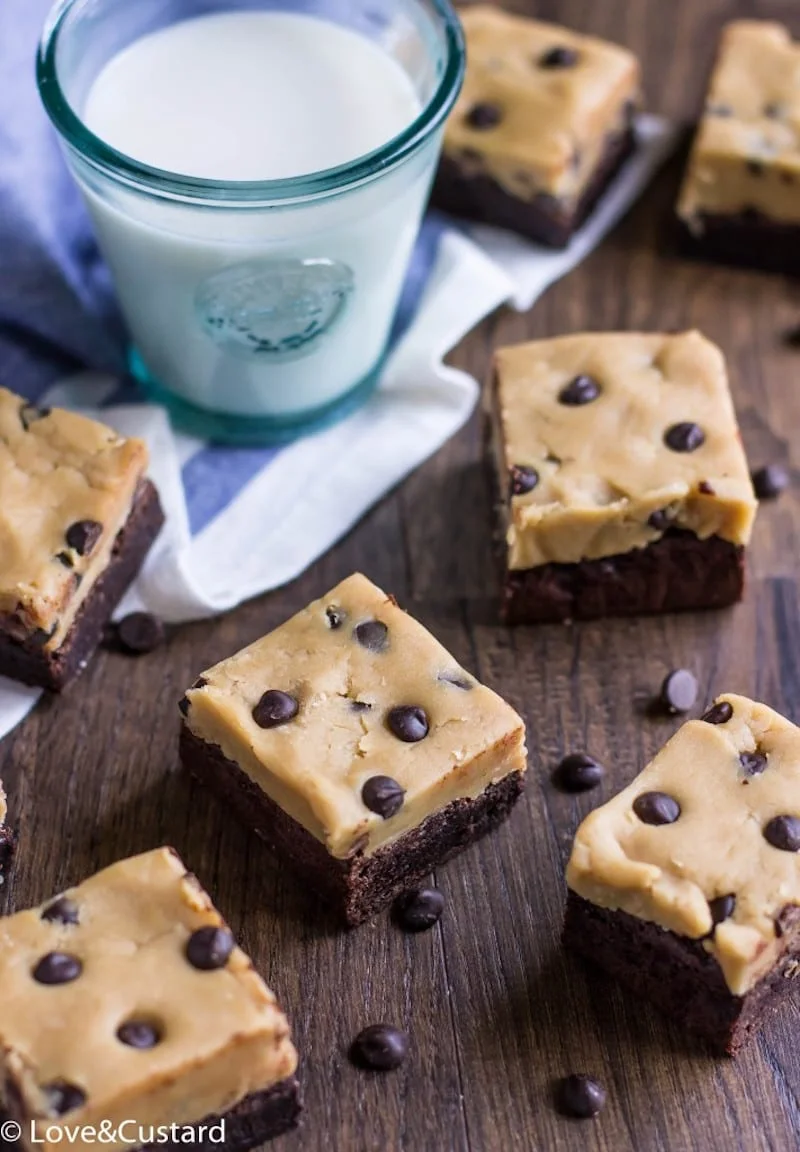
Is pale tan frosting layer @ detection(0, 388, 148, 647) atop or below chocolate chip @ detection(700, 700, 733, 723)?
atop

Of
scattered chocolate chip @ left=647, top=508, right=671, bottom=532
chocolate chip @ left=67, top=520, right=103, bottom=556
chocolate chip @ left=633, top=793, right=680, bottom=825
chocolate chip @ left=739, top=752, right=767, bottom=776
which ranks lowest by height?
chocolate chip @ left=739, top=752, right=767, bottom=776

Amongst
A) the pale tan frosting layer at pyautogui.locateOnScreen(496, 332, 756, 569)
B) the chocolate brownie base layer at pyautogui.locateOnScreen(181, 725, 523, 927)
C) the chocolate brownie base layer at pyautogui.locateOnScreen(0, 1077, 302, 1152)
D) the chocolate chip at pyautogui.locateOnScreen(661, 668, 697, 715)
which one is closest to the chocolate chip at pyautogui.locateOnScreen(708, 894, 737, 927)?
the chocolate brownie base layer at pyautogui.locateOnScreen(181, 725, 523, 927)

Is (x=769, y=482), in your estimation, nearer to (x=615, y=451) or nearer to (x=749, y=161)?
(x=615, y=451)

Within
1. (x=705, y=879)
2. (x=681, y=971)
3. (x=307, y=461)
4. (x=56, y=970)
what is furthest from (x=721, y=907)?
(x=307, y=461)

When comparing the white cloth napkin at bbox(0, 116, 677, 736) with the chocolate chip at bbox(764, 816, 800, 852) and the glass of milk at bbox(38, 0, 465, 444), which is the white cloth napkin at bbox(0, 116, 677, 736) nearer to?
the glass of milk at bbox(38, 0, 465, 444)

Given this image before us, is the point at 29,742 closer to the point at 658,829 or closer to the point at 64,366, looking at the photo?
the point at 64,366

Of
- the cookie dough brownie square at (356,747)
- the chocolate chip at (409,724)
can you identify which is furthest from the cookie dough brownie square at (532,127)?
the chocolate chip at (409,724)

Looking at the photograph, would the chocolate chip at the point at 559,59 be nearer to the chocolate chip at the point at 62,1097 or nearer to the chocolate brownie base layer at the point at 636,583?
the chocolate brownie base layer at the point at 636,583
